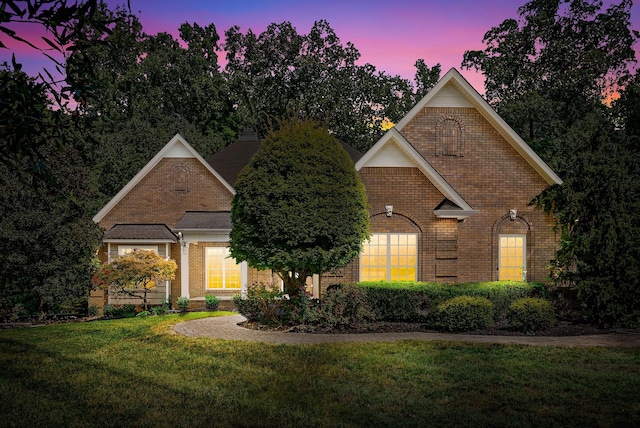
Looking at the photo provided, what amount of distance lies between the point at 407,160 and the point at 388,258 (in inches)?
127

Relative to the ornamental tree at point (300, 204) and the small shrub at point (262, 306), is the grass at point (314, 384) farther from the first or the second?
the ornamental tree at point (300, 204)

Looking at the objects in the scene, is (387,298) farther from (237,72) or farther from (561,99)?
(237,72)

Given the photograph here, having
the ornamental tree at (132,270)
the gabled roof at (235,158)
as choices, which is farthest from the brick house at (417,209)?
the gabled roof at (235,158)

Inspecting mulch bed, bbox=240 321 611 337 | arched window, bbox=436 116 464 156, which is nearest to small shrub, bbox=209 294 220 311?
mulch bed, bbox=240 321 611 337

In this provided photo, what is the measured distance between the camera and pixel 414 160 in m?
20.5

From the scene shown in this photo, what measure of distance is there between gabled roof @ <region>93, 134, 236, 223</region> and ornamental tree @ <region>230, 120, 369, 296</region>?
10.2m

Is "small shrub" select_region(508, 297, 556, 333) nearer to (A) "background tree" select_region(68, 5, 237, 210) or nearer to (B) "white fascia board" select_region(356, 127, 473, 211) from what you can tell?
(B) "white fascia board" select_region(356, 127, 473, 211)

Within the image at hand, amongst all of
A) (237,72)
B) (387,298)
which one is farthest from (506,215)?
(237,72)

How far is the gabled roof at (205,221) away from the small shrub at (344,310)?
9.72 meters

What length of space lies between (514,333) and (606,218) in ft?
13.7

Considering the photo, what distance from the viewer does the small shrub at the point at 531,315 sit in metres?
15.8

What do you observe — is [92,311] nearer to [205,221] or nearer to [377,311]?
[205,221]

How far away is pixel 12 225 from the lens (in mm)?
21828

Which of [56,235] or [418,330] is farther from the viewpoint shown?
[56,235]
